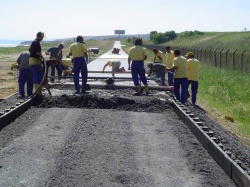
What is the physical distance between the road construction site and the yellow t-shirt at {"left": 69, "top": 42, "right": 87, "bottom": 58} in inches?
110

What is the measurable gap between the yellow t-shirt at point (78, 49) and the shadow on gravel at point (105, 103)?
2036 mm

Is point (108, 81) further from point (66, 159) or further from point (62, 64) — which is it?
point (66, 159)

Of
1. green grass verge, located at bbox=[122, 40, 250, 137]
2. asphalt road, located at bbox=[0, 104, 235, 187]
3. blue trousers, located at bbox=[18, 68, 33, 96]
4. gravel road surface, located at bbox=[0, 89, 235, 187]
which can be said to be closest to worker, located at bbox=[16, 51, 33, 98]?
blue trousers, located at bbox=[18, 68, 33, 96]

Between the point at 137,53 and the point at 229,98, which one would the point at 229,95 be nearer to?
the point at 229,98

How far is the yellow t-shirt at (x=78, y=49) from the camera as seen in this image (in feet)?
51.3

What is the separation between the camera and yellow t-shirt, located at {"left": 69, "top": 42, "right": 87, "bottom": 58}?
15.6 m

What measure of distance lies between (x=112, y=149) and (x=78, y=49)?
775 cm

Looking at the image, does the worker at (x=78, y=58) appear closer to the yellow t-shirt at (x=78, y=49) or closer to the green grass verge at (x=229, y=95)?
the yellow t-shirt at (x=78, y=49)

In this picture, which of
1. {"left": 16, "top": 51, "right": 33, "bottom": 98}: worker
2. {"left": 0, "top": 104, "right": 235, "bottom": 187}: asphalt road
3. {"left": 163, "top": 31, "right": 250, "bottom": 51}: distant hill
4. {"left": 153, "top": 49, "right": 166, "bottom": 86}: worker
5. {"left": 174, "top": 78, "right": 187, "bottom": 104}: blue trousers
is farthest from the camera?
{"left": 163, "top": 31, "right": 250, "bottom": 51}: distant hill

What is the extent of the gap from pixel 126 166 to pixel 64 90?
32.1 feet

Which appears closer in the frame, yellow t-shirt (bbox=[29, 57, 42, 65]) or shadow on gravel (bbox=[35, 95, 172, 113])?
shadow on gravel (bbox=[35, 95, 172, 113])

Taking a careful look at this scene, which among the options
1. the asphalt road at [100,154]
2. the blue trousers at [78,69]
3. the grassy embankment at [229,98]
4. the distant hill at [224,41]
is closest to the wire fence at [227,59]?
the grassy embankment at [229,98]

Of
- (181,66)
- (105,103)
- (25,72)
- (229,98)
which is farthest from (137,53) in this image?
(229,98)

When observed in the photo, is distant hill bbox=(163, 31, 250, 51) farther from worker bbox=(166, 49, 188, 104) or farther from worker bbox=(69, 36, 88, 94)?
worker bbox=(69, 36, 88, 94)
